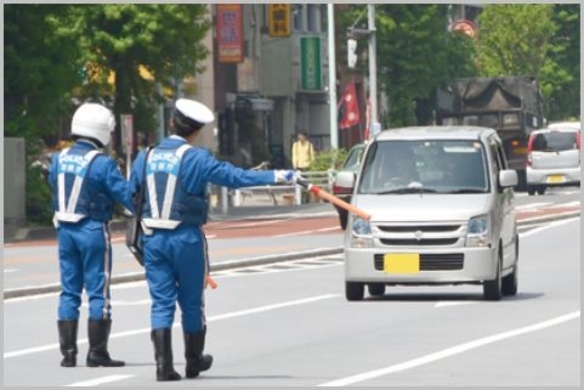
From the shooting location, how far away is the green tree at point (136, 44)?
168ft

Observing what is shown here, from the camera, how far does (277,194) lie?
2461 inches

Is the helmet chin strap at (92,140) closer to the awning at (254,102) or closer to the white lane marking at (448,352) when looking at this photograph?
the white lane marking at (448,352)

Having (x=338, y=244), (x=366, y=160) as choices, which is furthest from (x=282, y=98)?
(x=366, y=160)

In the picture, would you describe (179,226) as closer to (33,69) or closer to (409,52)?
(33,69)

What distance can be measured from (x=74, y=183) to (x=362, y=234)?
24.3 feet

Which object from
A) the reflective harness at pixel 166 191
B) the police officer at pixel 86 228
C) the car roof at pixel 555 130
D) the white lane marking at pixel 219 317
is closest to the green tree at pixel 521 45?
the car roof at pixel 555 130

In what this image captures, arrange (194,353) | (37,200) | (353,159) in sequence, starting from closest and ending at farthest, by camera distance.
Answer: (194,353) → (37,200) → (353,159)

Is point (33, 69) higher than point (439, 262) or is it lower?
higher

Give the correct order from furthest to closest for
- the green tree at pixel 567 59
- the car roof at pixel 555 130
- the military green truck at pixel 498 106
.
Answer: the green tree at pixel 567 59 < the military green truck at pixel 498 106 < the car roof at pixel 555 130

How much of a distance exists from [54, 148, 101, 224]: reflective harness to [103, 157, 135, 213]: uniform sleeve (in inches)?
5.8

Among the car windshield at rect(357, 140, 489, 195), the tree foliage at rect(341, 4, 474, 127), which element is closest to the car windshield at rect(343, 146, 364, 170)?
the car windshield at rect(357, 140, 489, 195)

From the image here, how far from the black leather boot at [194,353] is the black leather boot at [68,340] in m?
1.32

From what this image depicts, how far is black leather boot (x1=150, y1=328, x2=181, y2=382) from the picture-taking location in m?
13.9

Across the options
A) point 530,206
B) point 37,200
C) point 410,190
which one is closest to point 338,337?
point 410,190
